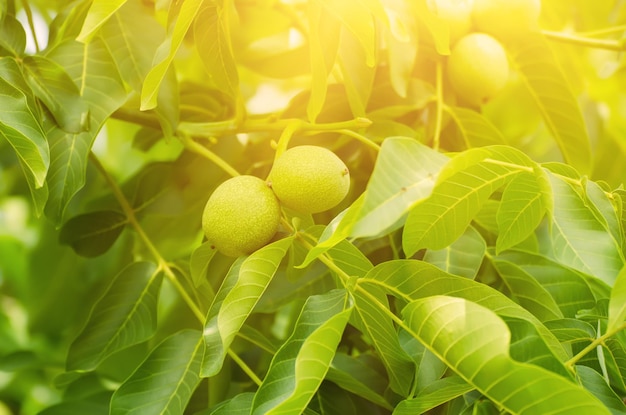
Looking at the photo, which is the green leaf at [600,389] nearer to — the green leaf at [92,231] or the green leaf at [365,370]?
the green leaf at [365,370]

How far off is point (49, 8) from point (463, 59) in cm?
89

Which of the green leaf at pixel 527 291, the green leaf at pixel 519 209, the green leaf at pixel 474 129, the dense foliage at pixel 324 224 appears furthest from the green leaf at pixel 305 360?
the green leaf at pixel 474 129

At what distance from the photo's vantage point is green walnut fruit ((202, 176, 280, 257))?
0.75m

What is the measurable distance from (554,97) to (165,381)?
2.80 feet

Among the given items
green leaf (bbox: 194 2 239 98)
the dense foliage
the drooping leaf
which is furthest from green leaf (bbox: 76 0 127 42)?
the drooping leaf

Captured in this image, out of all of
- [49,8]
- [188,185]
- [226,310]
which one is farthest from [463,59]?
[49,8]

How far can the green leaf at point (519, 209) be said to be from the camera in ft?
2.35

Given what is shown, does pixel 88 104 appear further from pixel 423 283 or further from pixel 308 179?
pixel 423 283

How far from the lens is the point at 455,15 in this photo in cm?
113

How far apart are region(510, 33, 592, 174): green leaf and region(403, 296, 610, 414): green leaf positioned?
0.70m

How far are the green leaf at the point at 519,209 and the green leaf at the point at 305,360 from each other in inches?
8.5

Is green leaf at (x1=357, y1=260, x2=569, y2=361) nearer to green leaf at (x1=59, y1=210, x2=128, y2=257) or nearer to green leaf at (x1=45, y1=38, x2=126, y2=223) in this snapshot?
green leaf at (x1=45, y1=38, x2=126, y2=223)

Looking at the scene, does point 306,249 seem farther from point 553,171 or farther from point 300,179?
point 553,171

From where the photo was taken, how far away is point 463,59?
1.10m
